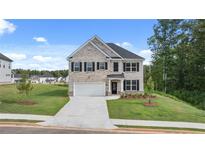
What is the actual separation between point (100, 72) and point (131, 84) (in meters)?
3.53

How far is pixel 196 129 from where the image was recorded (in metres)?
12.5

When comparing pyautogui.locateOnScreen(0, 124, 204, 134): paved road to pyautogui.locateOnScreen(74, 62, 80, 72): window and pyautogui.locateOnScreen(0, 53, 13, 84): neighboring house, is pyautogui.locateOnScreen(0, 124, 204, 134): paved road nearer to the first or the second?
pyautogui.locateOnScreen(74, 62, 80, 72): window

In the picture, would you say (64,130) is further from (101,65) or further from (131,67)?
(131,67)

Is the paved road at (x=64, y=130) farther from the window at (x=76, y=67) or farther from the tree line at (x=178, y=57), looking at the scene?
the tree line at (x=178, y=57)

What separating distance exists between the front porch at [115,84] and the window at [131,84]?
0.52 meters

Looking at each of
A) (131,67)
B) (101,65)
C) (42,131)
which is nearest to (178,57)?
(131,67)

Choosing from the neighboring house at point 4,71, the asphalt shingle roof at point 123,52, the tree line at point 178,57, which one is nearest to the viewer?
the asphalt shingle roof at point 123,52

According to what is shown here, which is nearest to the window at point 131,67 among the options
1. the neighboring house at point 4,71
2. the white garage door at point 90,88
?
the white garage door at point 90,88

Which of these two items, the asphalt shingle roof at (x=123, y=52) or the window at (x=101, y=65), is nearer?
the window at (x=101, y=65)

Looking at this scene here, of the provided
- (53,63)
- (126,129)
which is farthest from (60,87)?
(126,129)

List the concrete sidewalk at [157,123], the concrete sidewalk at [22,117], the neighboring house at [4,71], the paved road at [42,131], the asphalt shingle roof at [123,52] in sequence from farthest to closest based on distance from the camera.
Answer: the neighboring house at [4,71] < the asphalt shingle roof at [123,52] < the concrete sidewalk at [22,117] < the concrete sidewalk at [157,123] < the paved road at [42,131]

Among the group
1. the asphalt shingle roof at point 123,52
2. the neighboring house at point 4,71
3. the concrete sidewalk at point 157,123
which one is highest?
the asphalt shingle roof at point 123,52

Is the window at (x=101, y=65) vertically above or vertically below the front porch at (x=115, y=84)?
above

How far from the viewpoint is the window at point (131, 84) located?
2605cm
